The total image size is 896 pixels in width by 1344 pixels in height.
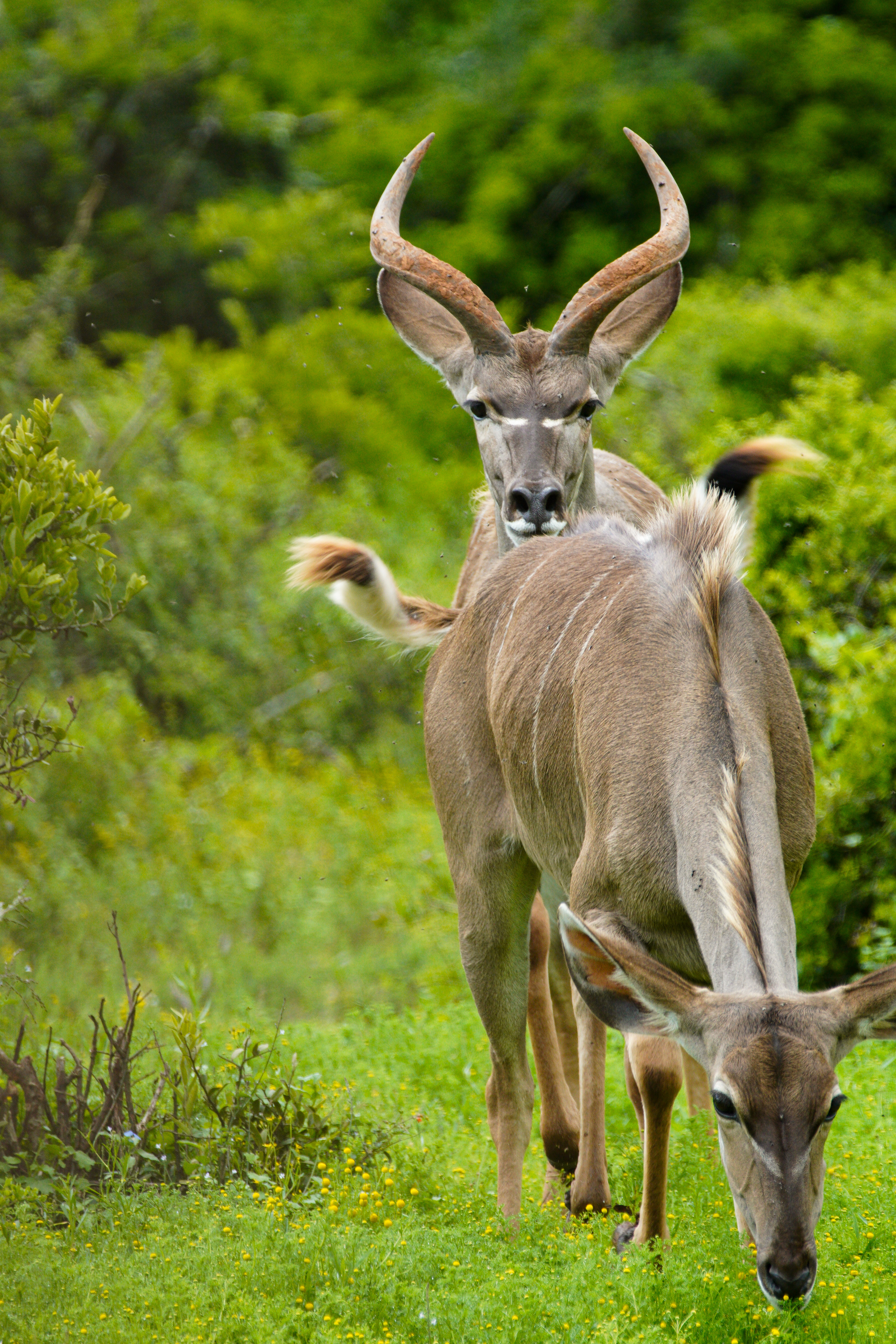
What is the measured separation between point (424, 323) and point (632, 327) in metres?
0.77

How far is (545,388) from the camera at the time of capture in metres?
5.52

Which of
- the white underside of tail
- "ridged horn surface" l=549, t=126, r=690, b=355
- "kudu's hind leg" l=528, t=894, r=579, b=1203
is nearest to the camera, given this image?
"kudu's hind leg" l=528, t=894, r=579, b=1203

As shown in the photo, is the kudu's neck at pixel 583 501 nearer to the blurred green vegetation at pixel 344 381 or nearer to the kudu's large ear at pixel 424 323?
the kudu's large ear at pixel 424 323

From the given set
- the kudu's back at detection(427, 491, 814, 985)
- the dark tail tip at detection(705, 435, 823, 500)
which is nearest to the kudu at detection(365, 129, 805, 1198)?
the dark tail tip at detection(705, 435, 823, 500)

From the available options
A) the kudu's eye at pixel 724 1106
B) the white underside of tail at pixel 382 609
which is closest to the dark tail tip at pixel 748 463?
the white underside of tail at pixel 382 609

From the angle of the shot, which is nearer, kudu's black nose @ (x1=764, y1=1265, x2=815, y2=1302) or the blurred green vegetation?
kudu's black nose @ (x1=764, y1=1265, x2=815, y2=1302)

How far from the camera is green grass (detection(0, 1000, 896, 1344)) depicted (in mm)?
3551

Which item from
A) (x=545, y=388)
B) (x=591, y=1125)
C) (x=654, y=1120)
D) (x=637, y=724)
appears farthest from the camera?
(x=545, y=388)

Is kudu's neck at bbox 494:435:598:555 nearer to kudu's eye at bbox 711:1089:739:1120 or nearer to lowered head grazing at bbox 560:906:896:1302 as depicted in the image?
lowered head grazing at bbox 560:906:896:1302

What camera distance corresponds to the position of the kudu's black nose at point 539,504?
17.1 ft

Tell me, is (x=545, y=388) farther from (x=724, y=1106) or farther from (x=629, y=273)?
(x=724, y=1106)

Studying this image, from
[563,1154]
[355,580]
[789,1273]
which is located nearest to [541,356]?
[355,580]

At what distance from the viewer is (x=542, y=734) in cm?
427

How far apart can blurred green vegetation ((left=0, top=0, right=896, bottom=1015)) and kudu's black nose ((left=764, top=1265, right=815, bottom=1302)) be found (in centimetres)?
297
